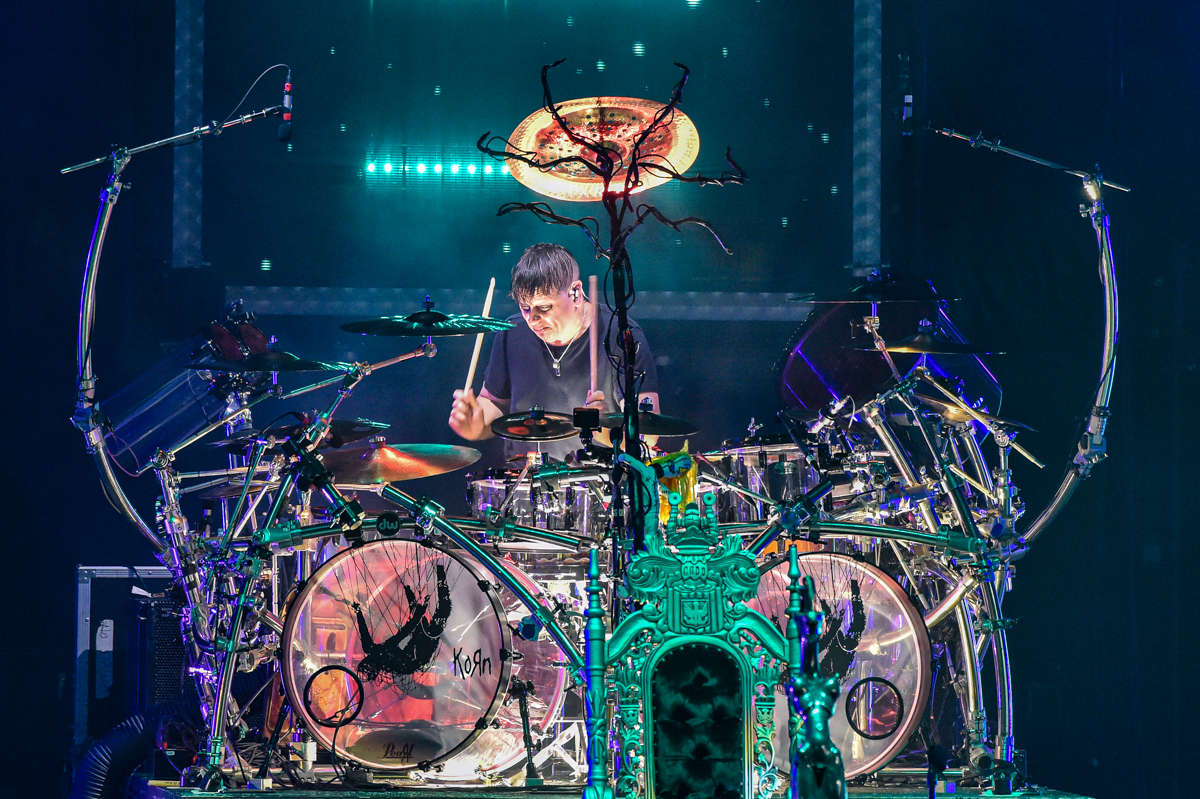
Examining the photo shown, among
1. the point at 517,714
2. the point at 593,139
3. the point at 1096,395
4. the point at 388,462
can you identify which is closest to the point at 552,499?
the point at 388,462

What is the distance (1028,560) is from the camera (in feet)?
20.5

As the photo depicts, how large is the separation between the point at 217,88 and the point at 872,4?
418 cm

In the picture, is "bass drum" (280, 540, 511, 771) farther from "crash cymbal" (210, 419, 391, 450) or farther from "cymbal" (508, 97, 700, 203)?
"cymbal" (508, 97, 700, 203)

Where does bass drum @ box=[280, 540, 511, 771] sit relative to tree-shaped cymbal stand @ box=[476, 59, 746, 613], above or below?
below

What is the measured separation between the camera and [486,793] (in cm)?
424

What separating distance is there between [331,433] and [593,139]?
5.91 ft

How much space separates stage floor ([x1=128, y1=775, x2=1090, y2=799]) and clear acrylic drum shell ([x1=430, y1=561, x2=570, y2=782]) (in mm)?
184

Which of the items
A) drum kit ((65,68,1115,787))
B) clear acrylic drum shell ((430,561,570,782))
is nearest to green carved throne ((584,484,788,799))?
drum kit ((65,68,1115,787))

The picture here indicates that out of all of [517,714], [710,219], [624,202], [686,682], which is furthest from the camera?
[710,219]

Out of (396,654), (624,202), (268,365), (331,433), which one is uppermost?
(624,202)

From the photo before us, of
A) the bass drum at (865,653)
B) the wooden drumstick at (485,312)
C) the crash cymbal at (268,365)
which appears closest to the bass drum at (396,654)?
the crash cymbal at (268,365)

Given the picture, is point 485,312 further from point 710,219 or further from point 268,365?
point 268,365

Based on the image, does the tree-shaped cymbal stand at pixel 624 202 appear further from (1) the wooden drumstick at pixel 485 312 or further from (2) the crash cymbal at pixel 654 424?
(1) the wooden drumstick at pixel 485 312

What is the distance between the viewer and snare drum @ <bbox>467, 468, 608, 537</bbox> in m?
4.85
